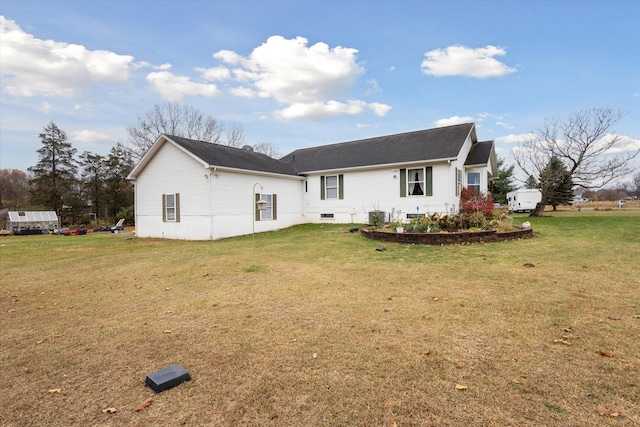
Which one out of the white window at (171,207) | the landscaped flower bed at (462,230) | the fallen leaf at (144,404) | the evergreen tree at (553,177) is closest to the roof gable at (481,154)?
the evergreen tree at (553,177)

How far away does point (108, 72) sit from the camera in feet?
56.3

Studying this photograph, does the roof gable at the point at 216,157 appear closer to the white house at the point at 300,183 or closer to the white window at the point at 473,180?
the white house at the point at 300,183

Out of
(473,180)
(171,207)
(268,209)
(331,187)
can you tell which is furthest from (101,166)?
(473,180)

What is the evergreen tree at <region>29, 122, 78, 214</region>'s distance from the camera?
33.6 metres

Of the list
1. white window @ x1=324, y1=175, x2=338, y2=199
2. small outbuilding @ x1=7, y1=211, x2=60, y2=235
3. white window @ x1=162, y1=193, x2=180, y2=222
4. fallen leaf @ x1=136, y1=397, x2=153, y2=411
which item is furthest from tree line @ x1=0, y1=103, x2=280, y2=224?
fallen leaf @ x1=136, y1=397, x2=153, y2=411

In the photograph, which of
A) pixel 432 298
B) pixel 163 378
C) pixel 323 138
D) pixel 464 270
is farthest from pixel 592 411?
pixel 323 138

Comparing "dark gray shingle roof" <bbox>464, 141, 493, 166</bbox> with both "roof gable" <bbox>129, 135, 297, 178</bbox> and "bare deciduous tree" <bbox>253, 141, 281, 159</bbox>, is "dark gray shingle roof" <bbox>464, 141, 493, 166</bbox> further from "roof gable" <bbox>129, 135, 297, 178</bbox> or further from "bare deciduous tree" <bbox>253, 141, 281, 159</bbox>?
"bare deciduous tree" <bbox>253, 141, 281, 159</bbox>

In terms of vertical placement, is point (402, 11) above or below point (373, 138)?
above

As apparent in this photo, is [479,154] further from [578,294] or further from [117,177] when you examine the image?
[117,177]

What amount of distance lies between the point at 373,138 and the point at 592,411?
1926 centimetres

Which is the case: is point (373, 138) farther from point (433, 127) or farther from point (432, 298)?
point (432, 298)

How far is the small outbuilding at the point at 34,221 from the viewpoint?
3008 centimetres

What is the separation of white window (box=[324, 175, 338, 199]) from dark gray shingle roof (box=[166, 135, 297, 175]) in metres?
2.07

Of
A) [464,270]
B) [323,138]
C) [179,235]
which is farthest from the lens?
[323,138]
